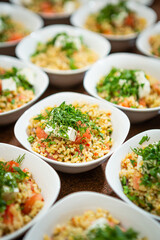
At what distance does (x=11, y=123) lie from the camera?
2553 mm

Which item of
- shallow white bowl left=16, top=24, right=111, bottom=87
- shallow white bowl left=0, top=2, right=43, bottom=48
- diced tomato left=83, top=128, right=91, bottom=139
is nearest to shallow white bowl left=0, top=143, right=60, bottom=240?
diced tomato left=83, top=128, right=91, bottom=139

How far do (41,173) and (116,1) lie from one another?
3186 millimetres

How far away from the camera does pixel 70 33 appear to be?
3.55 meters

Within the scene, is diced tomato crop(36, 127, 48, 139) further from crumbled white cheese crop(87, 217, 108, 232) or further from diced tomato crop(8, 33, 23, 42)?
diced tomato crop(8, 33, 23, 42)

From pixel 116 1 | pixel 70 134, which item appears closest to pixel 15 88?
pixel 70 134

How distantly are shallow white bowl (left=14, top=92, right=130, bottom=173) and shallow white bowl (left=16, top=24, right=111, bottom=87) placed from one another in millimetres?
415

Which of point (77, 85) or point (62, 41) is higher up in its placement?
point (62, 41)

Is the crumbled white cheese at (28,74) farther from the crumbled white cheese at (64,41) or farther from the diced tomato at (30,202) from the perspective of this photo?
the diced tomato at (30,202)

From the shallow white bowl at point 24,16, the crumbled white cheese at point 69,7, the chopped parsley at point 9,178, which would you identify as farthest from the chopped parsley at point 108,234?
the crumbled white cheese at point 69,7

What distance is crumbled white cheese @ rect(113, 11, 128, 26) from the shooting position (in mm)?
3584

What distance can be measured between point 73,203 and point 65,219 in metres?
0.11

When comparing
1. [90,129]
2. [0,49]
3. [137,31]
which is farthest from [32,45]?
[90,129]

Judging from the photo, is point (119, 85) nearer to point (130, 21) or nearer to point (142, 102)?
point (142, 102)

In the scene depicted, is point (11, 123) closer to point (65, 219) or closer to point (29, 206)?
point (29, 206)
